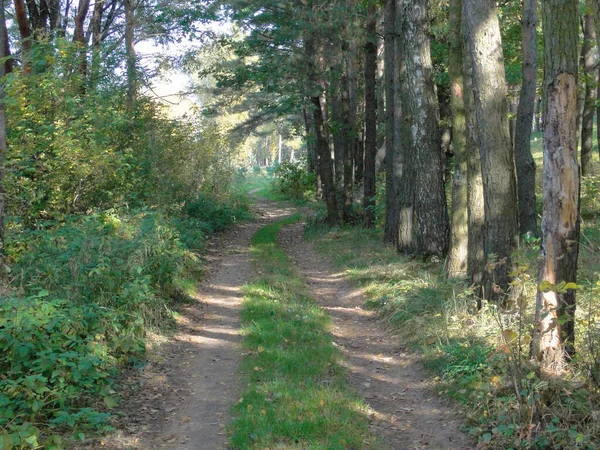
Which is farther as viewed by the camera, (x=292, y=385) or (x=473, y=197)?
(x=473, y=197)

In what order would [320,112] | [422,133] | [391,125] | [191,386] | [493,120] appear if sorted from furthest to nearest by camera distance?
[320,112], [391,125], [422,133], [493,120], [191,386]

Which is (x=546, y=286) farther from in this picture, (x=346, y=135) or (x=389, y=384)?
(x=346, y=135)

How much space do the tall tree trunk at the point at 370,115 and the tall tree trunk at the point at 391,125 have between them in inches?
86.4

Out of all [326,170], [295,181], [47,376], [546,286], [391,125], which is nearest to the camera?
[546,286]

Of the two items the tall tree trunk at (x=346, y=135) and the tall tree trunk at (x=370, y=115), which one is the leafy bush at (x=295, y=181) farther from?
the tall tree trunk at (x=370, y=115)

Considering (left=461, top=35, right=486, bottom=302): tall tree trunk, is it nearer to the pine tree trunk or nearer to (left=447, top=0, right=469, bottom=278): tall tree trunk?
the pine tree trunk

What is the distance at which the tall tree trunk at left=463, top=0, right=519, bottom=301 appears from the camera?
8.31m

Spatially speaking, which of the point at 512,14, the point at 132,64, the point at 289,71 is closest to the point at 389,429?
the point at 132,64

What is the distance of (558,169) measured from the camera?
580cm

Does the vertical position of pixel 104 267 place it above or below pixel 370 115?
below

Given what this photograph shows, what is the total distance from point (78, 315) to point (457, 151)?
6.86 metres

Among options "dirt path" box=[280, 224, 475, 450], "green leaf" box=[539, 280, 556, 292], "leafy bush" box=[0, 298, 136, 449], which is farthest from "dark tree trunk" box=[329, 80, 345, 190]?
"green leaf" box=[539, 280, 556, 292]

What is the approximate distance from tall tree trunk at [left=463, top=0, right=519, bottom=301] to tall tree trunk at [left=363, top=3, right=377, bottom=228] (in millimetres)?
10191

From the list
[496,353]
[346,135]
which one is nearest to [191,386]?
[496,353]
